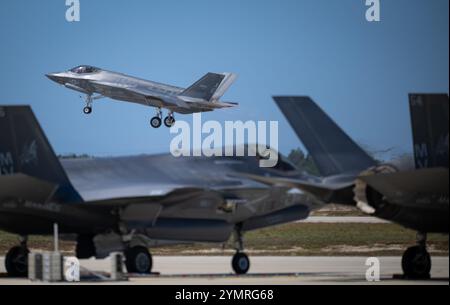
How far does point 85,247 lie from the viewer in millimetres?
25922

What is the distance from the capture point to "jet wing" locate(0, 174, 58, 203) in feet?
79.0

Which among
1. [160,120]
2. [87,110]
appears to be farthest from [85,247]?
[160,120]

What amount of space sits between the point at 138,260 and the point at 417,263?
6.57 m

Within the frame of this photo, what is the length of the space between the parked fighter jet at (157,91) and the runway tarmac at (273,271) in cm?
415

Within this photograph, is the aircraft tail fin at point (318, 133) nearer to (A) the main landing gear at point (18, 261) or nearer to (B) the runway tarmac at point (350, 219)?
(B) the runway tarmac at point (350, 219)

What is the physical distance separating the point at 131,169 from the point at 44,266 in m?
4.87

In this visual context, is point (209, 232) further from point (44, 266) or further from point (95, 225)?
point (44, 266)

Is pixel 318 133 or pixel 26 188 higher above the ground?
pixel 318 133

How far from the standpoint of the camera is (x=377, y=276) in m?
23.4

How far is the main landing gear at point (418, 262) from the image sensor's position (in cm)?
2303

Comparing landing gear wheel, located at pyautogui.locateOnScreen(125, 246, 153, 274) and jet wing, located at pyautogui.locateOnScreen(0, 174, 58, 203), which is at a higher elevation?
jet wing, located at pyautogui.locateOnScreen(0, 174, 58, 203)

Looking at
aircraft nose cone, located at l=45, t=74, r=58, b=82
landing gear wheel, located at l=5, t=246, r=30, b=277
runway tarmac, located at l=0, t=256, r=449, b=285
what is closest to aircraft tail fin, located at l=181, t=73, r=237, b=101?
aircraft nose cone, located at l=45, t=74, r=58, b=82

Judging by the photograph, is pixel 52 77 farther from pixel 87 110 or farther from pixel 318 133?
pixel 318 133

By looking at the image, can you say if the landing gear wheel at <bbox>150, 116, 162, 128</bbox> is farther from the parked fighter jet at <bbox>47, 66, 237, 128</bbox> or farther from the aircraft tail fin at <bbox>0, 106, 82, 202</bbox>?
Result: the aircraft tail fin at <bbox>0, 106, 82, 202</bbox>
